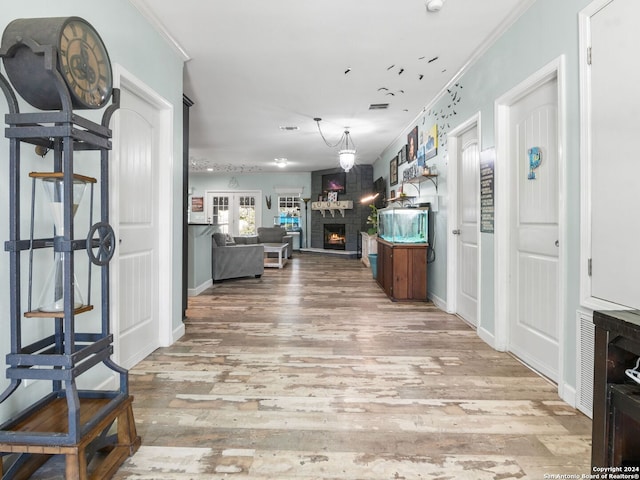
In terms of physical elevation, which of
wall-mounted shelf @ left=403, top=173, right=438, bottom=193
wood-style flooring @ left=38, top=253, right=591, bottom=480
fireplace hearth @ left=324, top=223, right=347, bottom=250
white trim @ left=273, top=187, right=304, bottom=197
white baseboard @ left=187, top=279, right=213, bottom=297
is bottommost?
wood-style flooring @ left=38, top=253, right=591, bottom=480

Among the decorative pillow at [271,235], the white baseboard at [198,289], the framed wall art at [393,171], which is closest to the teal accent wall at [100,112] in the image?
the white baseboard at [198,289]

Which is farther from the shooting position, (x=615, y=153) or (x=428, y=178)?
(x=428, y=178)

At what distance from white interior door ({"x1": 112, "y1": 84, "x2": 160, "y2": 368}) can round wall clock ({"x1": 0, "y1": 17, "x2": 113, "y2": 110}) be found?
0.86m

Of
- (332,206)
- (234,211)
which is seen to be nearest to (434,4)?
(332,206)

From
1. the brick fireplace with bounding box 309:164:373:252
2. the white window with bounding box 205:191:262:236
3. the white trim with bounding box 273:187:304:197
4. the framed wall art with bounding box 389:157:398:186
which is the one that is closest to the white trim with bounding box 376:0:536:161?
the framed wall art with bounding box 389:157:398:186

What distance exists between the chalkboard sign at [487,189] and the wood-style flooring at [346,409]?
102cm

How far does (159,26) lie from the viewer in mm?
2740

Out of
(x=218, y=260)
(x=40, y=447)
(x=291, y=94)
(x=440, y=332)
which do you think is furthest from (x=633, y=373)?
(x=218, y=260)

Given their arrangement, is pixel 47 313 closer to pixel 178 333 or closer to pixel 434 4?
pixel 178 333

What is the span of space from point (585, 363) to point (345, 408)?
51.0 inches

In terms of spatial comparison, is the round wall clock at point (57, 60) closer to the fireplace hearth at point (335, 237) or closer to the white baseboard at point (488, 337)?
the white baseboard at point (488, 337)

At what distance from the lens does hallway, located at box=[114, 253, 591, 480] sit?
1557 mm

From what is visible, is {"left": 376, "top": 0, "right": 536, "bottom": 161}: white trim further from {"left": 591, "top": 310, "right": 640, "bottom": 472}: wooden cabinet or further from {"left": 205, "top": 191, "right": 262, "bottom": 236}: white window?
{"left": 205, "top": 191, "right": 262, "bottom": 236}: white window

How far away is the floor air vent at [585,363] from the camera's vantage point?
192 centimetres
